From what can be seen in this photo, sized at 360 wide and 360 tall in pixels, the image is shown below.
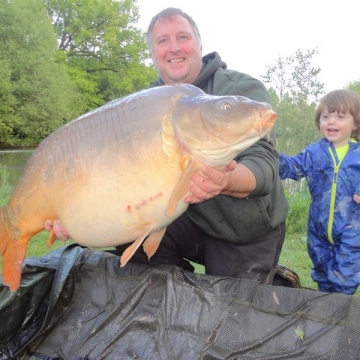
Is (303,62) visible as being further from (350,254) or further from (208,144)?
(208,144)

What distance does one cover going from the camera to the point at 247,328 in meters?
1.39

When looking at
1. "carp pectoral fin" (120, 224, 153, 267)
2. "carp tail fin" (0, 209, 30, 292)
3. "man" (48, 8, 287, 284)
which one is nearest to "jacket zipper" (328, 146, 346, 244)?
"man" (48, 8, 287, 284)

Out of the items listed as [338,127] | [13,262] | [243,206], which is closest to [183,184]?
[243,206]

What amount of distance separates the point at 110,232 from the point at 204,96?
1.55 ft

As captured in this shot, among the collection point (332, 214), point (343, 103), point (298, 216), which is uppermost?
point (343, 103)

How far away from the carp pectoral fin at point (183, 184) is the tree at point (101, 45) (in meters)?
19.2

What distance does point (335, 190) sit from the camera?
2062mm

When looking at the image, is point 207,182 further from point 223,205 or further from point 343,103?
point 343,103

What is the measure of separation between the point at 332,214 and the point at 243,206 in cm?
63

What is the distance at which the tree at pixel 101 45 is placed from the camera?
20125 millimetres

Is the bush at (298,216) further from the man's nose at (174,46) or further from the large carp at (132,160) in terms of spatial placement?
the large carp at (132,160)

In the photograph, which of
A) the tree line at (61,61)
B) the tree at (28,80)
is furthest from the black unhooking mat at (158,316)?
the tree at (28,80)

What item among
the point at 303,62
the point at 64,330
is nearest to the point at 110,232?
the point at 64,330

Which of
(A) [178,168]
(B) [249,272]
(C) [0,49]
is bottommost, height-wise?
(B) [249,272]
